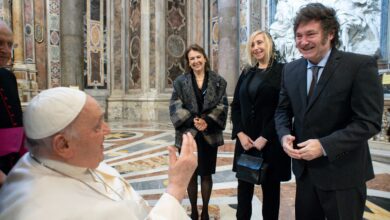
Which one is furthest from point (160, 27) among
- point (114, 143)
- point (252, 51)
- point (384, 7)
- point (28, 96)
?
point (252, 51)

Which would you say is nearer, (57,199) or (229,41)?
(57,199)

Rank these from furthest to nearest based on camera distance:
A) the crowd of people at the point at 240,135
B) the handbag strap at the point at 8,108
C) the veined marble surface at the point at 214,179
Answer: the veined marble surface at the point at 214,179, the handbag strap at the point at 8,108, the crowd of people at the point at 240,135

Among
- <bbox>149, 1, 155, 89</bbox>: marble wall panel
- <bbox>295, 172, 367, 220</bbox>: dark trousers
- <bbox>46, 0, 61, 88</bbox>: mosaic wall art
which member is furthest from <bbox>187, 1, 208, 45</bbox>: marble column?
<bbox>295, 172, 367, 220</bbox>: dark trousers

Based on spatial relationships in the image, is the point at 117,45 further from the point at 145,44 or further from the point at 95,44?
the point at 145,44

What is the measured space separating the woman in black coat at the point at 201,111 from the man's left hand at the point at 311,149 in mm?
1334

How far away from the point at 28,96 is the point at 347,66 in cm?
1083

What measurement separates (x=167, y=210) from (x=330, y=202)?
105cm

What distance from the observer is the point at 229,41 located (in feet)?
35.4

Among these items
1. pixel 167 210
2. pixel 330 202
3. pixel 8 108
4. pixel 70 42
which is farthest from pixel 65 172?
pixel 70 42

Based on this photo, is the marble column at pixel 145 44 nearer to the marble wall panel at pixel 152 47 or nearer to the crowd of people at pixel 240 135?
the marble wall panel at pixel 152 47

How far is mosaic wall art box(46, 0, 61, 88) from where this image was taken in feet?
39.8

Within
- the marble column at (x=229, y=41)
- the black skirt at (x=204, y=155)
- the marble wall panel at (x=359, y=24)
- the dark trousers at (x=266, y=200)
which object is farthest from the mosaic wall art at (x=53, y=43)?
the dark trousers at (x=266, y=200)

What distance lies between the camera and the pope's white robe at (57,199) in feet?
3.85

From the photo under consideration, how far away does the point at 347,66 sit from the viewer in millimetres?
1899
